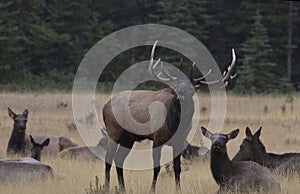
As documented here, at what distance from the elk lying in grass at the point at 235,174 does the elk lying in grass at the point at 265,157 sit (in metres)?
1.79

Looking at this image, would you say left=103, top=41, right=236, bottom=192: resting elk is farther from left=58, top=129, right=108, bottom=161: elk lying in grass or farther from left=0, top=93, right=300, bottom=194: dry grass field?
left=58, top=129, right=108, bottom=161: elk lying in grass

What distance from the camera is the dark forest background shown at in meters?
40.3

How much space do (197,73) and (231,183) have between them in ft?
85.5

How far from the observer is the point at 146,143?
57.5 ft

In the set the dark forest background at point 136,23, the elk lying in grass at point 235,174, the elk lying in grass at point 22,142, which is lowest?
the elk lying in grass at point 235,174

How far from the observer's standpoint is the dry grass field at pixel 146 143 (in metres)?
10.9

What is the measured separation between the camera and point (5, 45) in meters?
40.5

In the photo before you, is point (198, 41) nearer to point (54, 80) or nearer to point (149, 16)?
point (149, 16)

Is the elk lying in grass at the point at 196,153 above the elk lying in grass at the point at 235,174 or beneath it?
above

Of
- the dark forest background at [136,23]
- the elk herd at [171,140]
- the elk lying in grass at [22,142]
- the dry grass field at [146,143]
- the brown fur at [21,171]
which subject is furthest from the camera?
the dark forest background at [136,23]

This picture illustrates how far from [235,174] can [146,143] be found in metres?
7.17

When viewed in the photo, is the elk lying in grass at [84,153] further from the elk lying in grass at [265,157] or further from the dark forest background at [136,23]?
the dark forest background at [136,23]

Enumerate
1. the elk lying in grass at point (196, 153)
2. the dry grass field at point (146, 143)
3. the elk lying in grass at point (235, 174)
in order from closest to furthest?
the elk lying in grass at point (235, 174)
the dry grass field at point (146, 143)
the elk lying in grass at point (196, 153)

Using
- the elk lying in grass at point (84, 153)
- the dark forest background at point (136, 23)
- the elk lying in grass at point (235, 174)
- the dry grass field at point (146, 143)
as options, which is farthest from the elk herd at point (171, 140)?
the dark forest background at point (136, 23)
